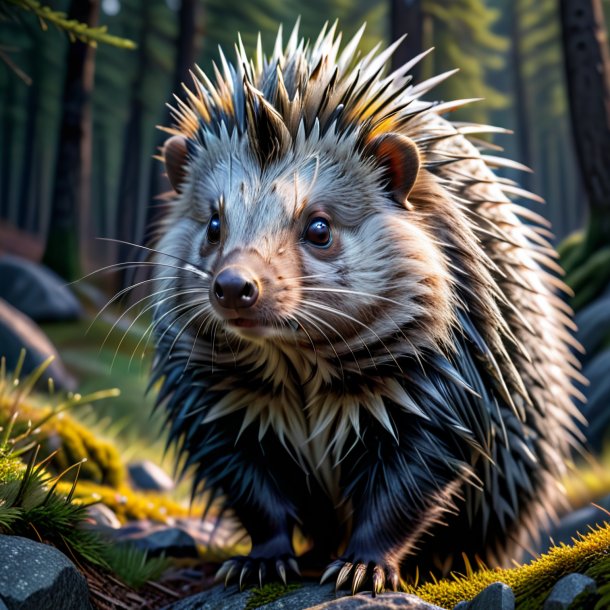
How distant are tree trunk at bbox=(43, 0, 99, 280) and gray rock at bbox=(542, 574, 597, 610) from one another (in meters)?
11.3

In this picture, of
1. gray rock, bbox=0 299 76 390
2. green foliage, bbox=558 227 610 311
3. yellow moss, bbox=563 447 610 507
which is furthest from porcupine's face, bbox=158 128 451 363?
green foliage, bbox=558 227 610 311

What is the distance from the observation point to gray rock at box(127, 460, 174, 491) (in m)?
6.13

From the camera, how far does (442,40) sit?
18.0 metres

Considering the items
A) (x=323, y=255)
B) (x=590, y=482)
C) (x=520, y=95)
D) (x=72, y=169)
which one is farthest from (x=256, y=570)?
(x=520, y=95)

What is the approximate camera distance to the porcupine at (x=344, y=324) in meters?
3.00

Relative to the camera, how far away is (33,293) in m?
11.3

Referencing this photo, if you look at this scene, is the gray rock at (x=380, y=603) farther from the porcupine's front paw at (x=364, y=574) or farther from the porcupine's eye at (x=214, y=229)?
the porcupine's eye at (x=214, y=229)

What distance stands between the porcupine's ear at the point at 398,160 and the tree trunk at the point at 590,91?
244 inches

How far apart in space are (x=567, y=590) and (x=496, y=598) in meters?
0.23

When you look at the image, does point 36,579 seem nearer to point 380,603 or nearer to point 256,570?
point 256,570

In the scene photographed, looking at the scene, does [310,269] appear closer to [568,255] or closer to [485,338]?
[485,338]

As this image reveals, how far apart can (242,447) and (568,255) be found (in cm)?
724

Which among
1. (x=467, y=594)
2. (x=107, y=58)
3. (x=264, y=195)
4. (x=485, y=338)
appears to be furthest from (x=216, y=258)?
(x=107, y=58)

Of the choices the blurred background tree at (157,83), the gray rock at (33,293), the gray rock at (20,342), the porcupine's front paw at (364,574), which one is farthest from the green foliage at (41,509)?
the blurred background tree at (157,83)
